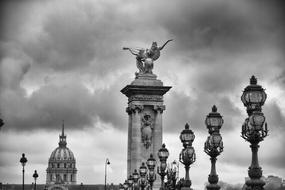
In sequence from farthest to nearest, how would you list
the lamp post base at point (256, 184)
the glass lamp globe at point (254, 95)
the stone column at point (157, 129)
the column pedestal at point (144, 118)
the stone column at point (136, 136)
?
the stone column at point (157, 129), the column pedestal at point (144, 118), the stone column at point (136, 136), the glass lamp globe at point (254, 95), the lamp post base at point (256, 184)

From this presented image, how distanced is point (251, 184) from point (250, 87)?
270cm

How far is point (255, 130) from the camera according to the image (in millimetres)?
22625

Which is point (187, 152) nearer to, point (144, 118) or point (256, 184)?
point (256, 184)

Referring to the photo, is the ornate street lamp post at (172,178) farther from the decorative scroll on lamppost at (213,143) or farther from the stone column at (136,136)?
the stone column at (136,136)

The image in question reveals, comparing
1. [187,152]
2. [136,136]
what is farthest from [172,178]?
[136,136]

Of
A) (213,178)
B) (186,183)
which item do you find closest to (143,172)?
(186,183)

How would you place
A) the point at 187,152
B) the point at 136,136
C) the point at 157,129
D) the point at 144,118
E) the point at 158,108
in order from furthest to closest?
1. the point at 157,129
2. the point at 144,118
3. the point at 158,108
4. the point at 136,136
5. the point at 187,152

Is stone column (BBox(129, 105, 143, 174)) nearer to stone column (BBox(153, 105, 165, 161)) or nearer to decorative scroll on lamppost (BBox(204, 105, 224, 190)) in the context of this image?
stone column (BBox(153, 105, 165, 161))

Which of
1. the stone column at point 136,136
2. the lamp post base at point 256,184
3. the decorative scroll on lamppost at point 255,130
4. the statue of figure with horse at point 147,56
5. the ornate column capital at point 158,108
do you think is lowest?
the lamp post base at point 256,184

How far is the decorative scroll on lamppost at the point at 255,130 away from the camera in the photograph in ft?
74.1

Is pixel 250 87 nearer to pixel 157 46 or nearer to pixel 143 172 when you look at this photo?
pixel 143 172

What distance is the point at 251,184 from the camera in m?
22.5

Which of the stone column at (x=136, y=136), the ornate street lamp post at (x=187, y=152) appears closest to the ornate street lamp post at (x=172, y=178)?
the ornate street lamp post at (x=187, y=152)

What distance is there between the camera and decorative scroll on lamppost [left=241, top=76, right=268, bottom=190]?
22578 millimetres
